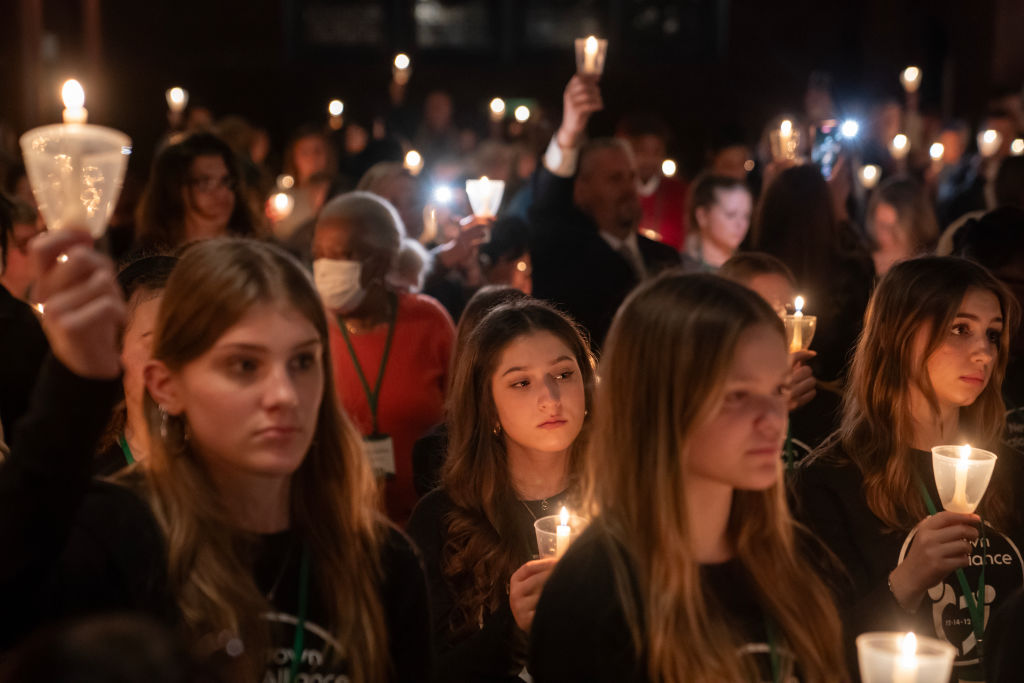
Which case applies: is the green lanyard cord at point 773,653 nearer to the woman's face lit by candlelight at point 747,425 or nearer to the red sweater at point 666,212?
the woman's face lit by candlelight at point 747,425

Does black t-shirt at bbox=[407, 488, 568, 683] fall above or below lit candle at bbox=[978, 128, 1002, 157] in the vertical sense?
below

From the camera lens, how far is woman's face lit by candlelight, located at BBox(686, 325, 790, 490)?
221cm

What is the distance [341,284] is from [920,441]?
2.17 m

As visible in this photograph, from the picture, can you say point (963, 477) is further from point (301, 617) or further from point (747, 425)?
point (301, 617)

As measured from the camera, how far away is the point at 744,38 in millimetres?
17859

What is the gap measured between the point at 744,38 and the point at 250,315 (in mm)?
16693

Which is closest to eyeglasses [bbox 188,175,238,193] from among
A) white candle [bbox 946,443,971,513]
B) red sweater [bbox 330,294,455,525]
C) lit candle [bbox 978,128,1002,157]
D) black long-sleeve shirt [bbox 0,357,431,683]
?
red sweater [bbox 330,294,455,525]

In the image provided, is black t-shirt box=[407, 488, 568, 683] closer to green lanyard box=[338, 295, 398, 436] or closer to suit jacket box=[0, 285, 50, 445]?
green lanyard box=[338, 295, 398, 436]

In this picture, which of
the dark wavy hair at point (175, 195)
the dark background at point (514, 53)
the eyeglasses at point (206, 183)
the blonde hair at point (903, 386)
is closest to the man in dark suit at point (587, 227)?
the dark wavy hair at point (175, 195)

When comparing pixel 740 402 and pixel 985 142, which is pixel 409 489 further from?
pixel 985 142

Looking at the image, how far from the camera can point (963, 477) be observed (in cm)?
286

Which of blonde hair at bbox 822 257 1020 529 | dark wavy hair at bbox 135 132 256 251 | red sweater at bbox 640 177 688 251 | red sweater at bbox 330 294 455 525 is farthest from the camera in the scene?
red sweater at bbox 640 177 688 251

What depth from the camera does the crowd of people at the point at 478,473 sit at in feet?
6.54

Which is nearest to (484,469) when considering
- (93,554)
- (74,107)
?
(93,554)
